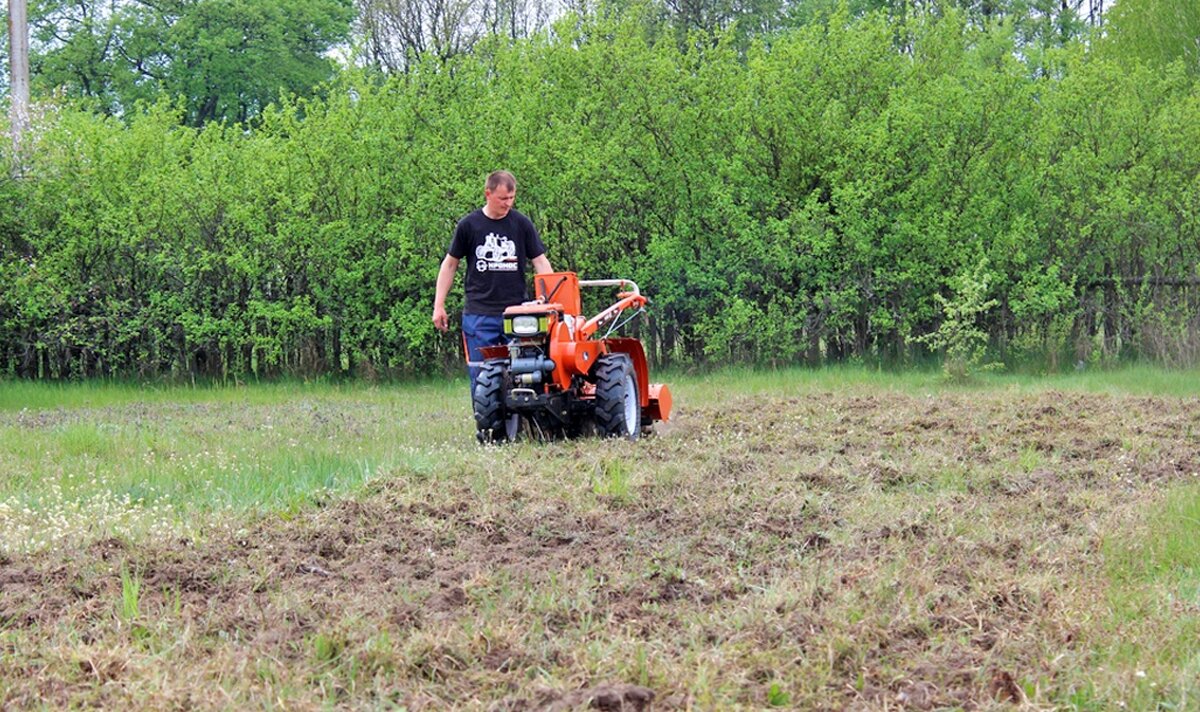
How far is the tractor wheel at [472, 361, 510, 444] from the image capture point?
768 centimetres

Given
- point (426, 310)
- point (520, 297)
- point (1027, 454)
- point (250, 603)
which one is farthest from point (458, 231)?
point (426, 310)

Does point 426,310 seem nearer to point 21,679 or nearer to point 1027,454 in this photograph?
point 1027,454

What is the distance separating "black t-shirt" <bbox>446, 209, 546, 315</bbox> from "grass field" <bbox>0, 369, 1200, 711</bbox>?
967 millimetres

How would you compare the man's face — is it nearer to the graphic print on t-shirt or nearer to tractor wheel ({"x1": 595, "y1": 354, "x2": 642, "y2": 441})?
the graphic print on t-shirt

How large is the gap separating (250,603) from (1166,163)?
12.7 m

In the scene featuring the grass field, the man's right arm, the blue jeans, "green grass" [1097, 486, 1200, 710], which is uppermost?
the man's right arm

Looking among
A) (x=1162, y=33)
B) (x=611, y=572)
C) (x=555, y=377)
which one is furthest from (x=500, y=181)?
(x=1162, y=33)

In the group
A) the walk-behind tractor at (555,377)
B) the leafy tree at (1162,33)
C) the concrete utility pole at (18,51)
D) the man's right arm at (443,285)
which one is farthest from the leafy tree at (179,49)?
the walk-behind tractor at (555,377)

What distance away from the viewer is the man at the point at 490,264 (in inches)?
317

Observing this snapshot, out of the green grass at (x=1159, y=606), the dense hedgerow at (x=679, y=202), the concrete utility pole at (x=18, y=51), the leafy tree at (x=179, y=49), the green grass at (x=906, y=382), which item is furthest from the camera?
the leafy tree at (x=179, y=49)

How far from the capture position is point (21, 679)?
3.43 meters

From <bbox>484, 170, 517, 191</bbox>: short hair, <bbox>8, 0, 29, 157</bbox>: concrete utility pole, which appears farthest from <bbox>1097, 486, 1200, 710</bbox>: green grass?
<bbox>8, 0, 29, 157</bbox>: concrete utility pole

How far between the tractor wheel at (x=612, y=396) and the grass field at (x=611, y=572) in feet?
0.92

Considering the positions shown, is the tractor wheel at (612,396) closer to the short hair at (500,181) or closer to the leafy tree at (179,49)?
the short hair at (500,181)
